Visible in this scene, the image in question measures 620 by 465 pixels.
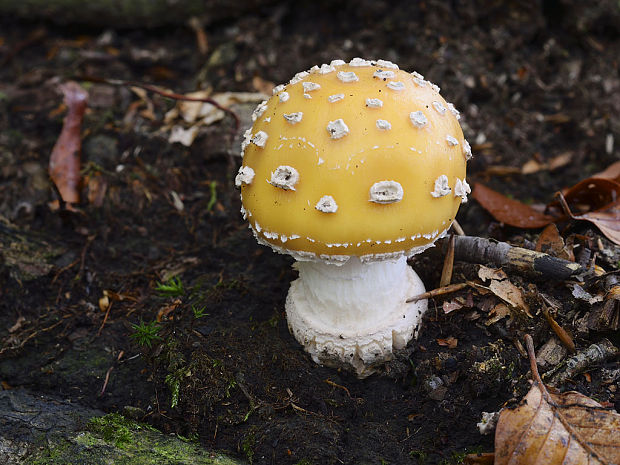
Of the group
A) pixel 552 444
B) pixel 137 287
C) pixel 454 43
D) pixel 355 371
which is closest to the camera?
pixel 552 444

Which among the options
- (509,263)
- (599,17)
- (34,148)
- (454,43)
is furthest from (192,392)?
(599,17)

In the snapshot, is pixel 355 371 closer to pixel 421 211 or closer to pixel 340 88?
pixel 421 211

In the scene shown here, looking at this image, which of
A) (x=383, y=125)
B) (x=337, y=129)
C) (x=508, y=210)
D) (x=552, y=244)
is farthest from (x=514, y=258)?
(x=337, y=129)

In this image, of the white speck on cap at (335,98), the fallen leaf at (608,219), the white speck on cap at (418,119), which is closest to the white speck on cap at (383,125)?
the white speck on cap at (418,119)

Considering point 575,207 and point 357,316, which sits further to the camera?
point 575,207

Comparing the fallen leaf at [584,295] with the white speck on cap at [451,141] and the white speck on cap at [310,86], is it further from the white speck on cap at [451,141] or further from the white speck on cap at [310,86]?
the white speck on cap at [310,86]

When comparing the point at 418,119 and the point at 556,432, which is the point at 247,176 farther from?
the point at 556,432
